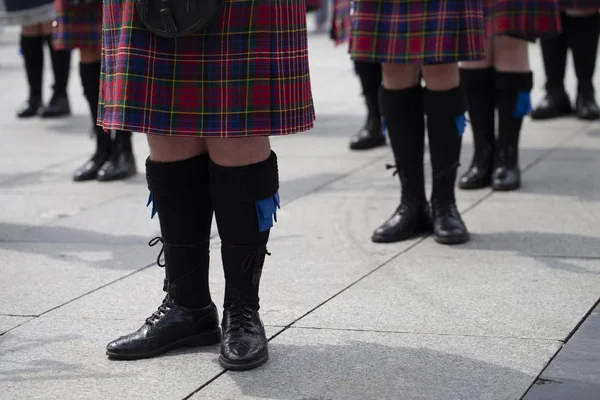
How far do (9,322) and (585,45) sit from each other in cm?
428

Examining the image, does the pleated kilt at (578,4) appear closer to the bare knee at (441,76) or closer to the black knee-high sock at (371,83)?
the black knee-high sock at (371,83)

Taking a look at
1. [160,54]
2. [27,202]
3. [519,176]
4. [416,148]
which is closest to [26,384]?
[160,54]

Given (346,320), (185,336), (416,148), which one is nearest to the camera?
(185,336)

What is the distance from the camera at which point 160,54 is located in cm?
260

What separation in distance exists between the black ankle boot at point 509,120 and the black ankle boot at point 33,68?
151 inches

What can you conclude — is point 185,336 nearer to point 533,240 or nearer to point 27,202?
point 533,240

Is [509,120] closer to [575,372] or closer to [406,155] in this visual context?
[406,155]

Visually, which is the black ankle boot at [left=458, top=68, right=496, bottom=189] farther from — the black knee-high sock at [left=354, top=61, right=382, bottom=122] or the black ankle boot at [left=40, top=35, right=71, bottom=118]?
the black ankle boot at [left=40, top=35, right=71, bottom=118]

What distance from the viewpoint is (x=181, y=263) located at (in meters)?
2.79

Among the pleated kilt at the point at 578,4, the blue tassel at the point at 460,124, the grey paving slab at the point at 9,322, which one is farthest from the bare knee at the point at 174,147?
the pleated kilt at the point at 578,4

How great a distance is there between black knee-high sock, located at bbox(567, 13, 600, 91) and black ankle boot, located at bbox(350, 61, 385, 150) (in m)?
1.33

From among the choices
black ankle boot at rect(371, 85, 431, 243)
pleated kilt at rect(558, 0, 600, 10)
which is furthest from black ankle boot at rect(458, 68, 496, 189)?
pleated kilt at rect(558, 0, 600, 10)

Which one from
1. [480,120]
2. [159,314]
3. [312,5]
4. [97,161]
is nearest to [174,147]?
[159,314]

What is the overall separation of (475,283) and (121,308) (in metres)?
1.03
